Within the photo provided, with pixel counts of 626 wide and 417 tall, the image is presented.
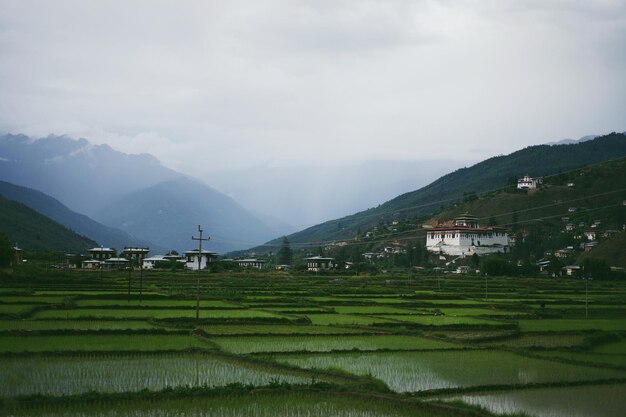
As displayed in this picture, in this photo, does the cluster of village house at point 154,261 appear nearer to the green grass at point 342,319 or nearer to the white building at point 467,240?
the white building at point 467,240

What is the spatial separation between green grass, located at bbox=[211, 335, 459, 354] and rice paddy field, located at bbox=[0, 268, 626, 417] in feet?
0.27

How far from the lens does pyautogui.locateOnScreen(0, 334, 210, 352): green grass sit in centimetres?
2062

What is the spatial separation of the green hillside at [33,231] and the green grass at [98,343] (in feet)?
331

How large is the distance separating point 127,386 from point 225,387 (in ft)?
8.38

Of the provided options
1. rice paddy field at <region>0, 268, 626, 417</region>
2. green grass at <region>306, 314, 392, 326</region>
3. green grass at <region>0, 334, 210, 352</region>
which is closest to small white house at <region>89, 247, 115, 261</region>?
rice paddy field at <region>0, 268, 626, 417</region>

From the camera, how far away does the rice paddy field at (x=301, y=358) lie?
14938mm

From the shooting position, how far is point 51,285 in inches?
1903

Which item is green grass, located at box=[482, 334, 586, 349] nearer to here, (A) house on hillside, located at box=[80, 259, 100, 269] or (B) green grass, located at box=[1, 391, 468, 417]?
(B) green grass, located at box=[1, 391, 468, 417]

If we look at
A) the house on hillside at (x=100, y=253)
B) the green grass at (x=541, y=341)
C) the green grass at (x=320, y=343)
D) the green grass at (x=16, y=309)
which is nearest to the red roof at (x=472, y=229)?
the house on hillside at (x=100, y=253)

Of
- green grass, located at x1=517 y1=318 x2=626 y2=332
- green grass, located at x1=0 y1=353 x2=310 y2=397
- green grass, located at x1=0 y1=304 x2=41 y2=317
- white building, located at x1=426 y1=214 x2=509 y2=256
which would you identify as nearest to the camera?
green grass, located at x1=0 y1=353 x2=310 y2=397

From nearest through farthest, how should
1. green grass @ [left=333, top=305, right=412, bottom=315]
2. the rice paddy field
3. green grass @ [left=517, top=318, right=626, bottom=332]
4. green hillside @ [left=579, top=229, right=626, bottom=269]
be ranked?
the rice paddy field
green grass @ [left=517, top=318, right=626, bottom=332]
green grass @ [left=333, top=305, right=412, bottom=315]
green hillside @ [left=579, top=229, right=626, bottom=269]

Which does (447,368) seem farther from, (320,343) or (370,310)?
(370,310)

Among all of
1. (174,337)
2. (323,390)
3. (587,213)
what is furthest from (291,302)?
(587,213)

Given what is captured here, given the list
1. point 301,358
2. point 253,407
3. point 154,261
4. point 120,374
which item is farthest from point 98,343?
point 154,261
